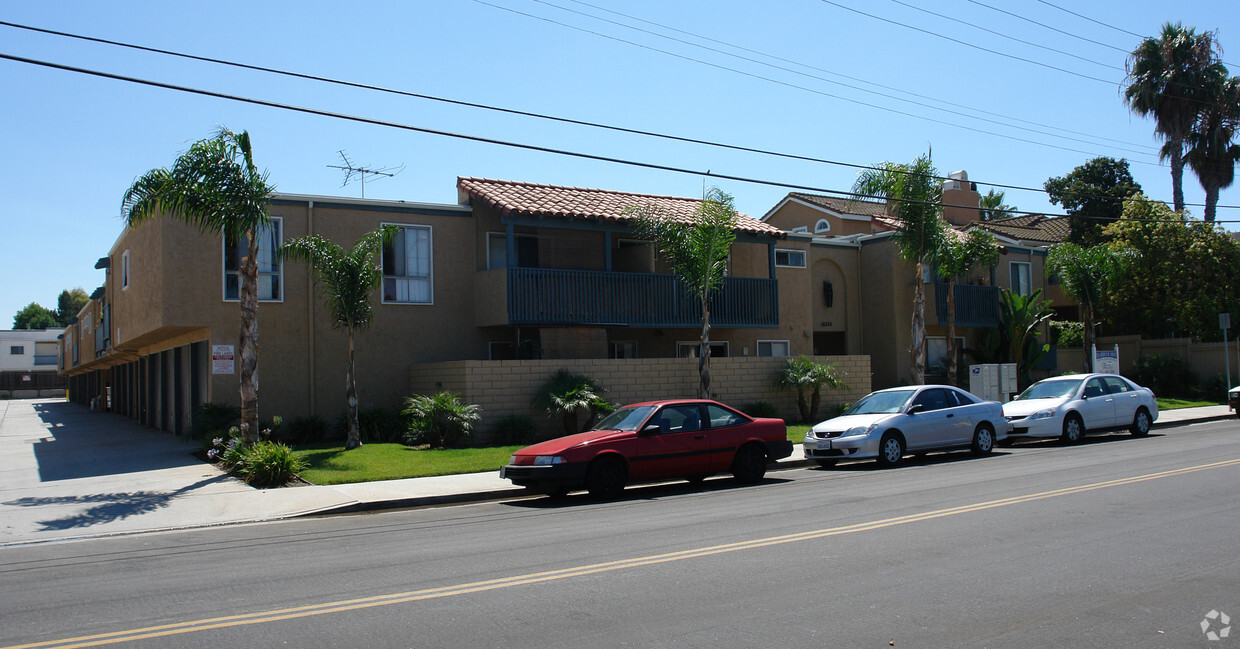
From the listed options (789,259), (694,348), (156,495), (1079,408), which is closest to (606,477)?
(156,495)

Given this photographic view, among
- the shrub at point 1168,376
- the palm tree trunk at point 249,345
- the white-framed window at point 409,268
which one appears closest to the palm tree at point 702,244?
the white-framed window at point 409,268

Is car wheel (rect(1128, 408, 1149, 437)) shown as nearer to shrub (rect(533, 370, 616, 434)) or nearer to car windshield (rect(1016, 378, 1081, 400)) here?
car windshield (rect(1016, 378, 1081, 400))

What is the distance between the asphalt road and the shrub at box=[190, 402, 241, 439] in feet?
28.0

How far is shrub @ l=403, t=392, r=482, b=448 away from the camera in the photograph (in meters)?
18.6

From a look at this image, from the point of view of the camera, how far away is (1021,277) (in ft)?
110

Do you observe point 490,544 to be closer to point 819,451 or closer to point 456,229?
point 819,451

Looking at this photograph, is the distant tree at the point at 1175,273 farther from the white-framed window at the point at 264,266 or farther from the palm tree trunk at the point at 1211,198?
the white-framed window at the point at 264,266

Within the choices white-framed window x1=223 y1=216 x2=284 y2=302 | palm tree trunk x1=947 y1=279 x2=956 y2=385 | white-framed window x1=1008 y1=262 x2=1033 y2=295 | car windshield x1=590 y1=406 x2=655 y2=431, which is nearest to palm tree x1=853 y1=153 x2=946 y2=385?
palm tree trunk x1=947 y1=279 x2=956 y2=385

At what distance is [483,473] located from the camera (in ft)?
51.4

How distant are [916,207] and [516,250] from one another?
35.0 ft

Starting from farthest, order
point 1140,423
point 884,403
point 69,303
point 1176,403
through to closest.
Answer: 1. point 69,303
2. point 1176,403
3. point 1140,423
4. point 884,403

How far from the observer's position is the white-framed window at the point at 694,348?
84.6ft

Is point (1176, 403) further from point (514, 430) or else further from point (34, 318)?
point (34, 318)

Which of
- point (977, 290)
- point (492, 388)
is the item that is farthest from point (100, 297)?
point (977, 290)
